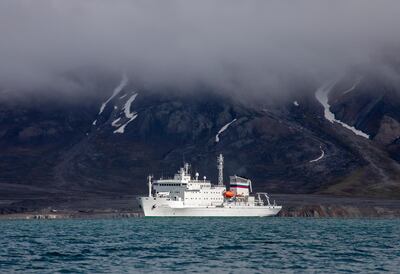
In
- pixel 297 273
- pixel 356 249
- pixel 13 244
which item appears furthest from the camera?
pixel 13 244

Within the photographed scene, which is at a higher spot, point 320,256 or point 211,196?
point 211,196

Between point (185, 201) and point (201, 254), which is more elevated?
point (185, 201)

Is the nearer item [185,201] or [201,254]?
[201,254]

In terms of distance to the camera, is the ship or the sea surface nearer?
the sea surface

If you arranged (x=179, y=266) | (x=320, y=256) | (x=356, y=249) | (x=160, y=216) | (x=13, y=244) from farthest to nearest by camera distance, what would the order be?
1. (x=160, y=216)
2. (x=13, y=244)
3. (x=356, y=249)
4. (x=320, y=256)
5. (x=179, y=266)

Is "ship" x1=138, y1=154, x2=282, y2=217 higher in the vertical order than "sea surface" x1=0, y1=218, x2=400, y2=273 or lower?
higher

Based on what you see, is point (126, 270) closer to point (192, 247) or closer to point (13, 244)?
point (192, 247)

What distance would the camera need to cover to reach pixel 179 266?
61.3 m

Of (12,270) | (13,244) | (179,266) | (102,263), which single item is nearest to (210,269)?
(179,266)

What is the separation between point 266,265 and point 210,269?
500 centimetres

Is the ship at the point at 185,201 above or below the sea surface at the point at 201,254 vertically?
above

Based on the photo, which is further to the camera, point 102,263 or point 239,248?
point 239,248

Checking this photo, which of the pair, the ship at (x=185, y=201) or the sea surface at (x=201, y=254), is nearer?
the sea surface at (x=201, y=254)

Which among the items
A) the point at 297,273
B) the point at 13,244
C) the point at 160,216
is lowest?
the point at 297,273
